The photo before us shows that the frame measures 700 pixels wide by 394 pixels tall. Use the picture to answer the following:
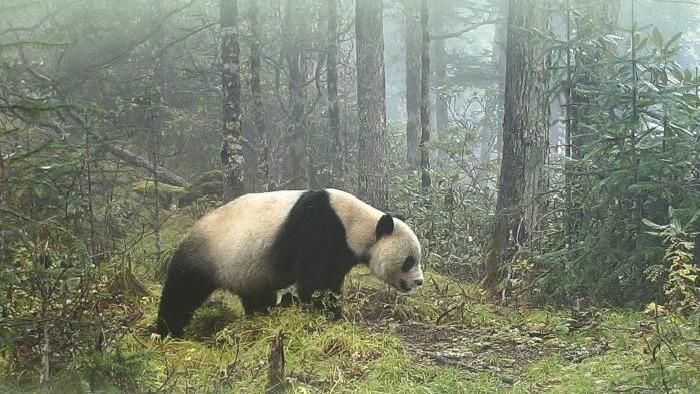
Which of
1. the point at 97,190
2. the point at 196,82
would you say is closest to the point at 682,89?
the point at 97,190

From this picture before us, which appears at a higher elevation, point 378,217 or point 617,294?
point 378,217

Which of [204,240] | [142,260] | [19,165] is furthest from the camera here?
[142,260]

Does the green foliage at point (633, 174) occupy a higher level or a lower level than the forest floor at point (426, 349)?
higher

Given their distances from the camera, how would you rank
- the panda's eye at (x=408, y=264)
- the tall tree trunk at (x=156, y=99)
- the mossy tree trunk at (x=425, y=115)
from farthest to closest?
the mossy tree trunk at (x=425, y=115) < the tall tree trunk at (x=156, y=99) < the panda's eye at (x=408, y=264)

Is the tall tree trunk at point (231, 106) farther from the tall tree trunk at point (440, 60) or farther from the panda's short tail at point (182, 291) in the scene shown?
the tall tree trunk at point (440, 60)

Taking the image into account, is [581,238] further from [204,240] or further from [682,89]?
[204,240]

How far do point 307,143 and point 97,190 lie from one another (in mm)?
7502

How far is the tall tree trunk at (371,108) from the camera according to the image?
1434 centimetres

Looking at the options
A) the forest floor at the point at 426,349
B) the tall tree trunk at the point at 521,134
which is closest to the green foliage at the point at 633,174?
the forest floor at the point at 426,349

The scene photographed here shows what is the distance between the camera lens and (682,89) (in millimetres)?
7637

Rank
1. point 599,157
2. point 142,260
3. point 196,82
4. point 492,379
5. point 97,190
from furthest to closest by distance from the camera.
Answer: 1. point 196,82
2. point 97,190
3. point 142,260
4. point 599,157
5. point 492,379

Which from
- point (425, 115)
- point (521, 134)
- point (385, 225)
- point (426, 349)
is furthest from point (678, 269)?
point (425, 115)

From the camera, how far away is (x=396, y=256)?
24.9 feet

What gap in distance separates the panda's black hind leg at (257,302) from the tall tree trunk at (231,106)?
4.65 metres
